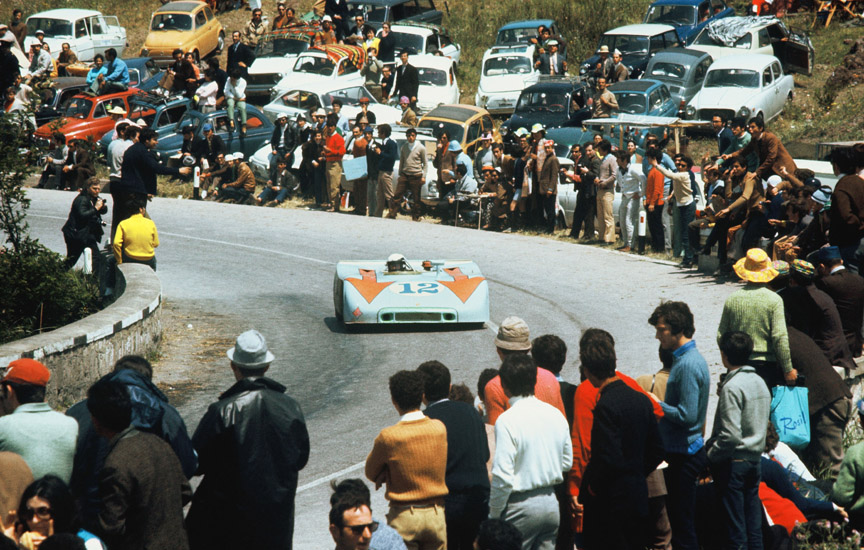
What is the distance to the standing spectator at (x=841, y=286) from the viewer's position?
8961 mm

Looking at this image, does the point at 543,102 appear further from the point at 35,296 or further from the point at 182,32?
the point at 35,296

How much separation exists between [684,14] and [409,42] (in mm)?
9482

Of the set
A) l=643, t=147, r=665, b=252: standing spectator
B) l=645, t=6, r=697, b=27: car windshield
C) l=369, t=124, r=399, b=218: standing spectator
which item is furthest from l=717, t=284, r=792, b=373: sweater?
l=645, t=6, r=697, b=27: car windshield

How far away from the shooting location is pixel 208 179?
22734 millimetres

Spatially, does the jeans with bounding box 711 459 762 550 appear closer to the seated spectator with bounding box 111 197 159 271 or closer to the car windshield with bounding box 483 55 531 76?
the seated spectator with bounding box 111 197 159 271

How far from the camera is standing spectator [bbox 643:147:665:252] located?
16406 millimetres

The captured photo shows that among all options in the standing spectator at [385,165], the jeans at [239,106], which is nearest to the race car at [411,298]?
the standing spectator at [385,165]

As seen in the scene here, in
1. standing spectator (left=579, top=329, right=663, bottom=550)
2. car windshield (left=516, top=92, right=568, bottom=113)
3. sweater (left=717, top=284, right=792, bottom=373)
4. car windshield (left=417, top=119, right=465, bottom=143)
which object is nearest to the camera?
standing spectator (left=579, top=329, right=663, bottom=550)

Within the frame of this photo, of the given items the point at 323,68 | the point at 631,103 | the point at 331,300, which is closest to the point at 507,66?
the point at 323,68

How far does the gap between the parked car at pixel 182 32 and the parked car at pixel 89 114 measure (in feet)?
25.2

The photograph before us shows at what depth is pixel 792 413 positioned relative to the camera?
7.73 meters

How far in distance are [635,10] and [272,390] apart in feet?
118

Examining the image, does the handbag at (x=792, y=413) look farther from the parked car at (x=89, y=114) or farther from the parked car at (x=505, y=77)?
the parked car at (x=505, y=77)

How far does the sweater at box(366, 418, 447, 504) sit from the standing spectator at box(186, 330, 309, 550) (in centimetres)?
53
